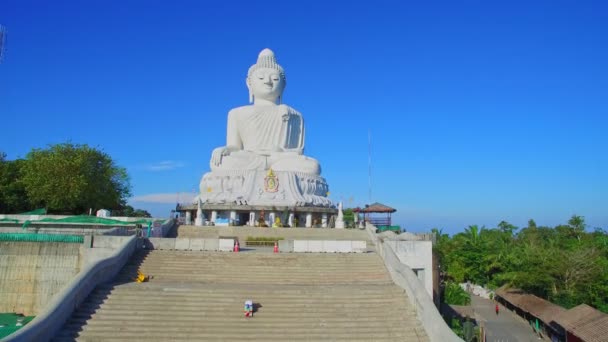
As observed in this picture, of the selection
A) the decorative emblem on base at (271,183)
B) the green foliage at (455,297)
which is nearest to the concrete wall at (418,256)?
the green foliage at (455,297)

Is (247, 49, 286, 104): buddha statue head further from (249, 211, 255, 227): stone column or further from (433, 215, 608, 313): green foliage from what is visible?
(433, 215, 608, 313): green foliage

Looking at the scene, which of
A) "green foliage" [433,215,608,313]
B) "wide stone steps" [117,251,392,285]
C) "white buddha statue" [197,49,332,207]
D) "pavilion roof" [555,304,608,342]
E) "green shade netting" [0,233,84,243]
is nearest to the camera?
"wide stone steps" [117,251,392,285]

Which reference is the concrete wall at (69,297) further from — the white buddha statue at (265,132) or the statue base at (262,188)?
the white buddha statue at (265,132)

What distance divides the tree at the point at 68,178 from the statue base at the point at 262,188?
21.7ft

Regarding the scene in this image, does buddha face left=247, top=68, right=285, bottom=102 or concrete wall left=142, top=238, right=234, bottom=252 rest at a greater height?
buddha face left=247, top=68, right=285, bottom=102

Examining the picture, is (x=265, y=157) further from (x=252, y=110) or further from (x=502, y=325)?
(x=502, y=325)

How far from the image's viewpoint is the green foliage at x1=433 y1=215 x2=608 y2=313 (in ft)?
74.4

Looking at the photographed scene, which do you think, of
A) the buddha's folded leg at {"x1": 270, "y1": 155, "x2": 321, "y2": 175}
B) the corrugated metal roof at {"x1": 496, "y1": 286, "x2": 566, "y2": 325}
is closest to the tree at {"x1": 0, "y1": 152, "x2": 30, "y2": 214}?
the buddha's folded leg at {"x1": 270, "y1": 155, "x2": 321, "y2": 175}

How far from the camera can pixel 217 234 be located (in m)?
21.5

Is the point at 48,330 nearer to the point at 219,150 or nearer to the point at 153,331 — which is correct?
the point at 153,331

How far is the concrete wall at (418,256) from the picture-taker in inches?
658

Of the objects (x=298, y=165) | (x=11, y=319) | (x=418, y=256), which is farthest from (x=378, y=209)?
(x=11, y=319)

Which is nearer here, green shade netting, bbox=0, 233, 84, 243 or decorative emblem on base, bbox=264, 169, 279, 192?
green shade netting, bbox=0, 233, 84, 243

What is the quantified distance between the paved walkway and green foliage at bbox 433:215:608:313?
1980mm
